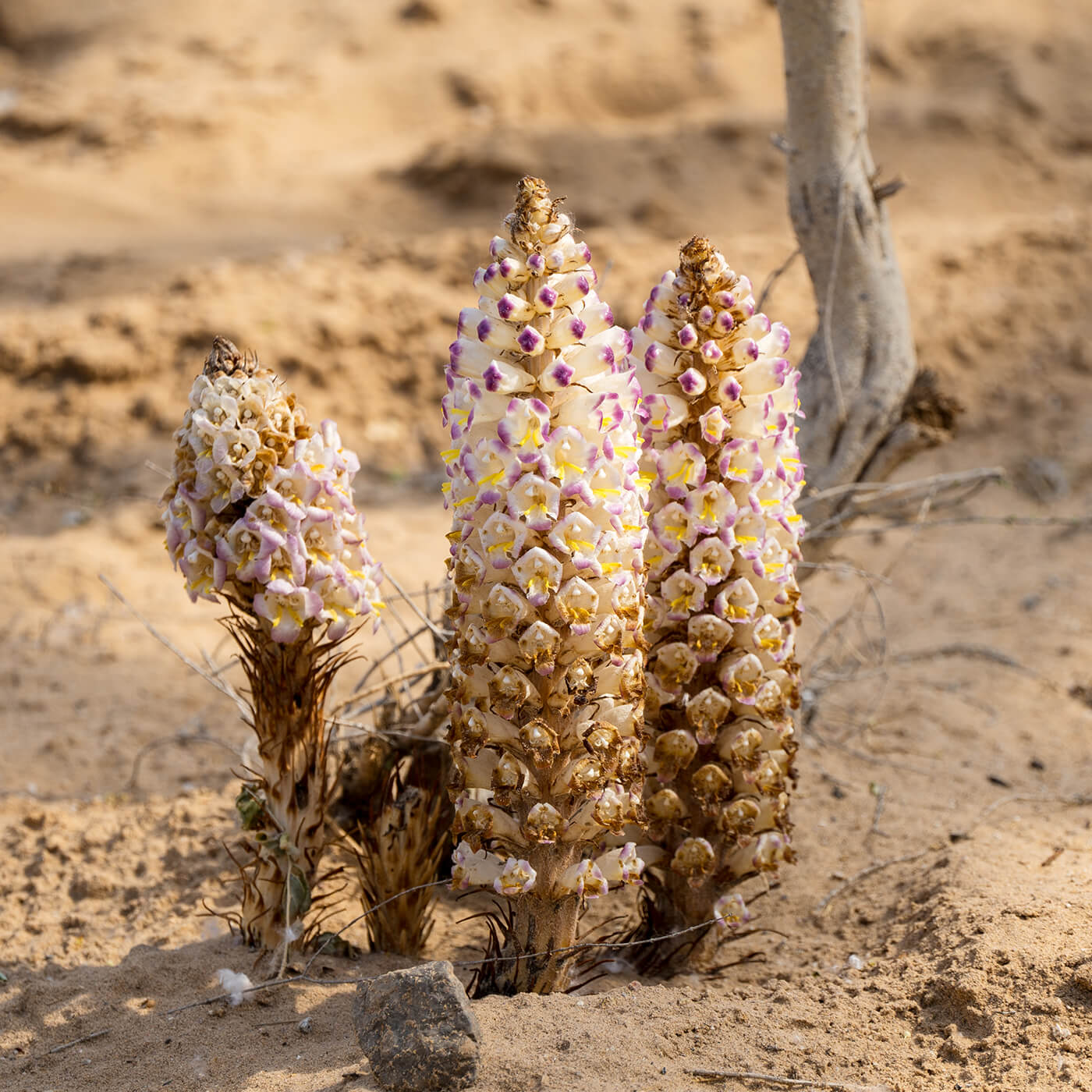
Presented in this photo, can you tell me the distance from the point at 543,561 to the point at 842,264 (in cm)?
236

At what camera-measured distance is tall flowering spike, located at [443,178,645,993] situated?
2379mm

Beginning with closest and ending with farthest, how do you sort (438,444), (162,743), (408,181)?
(162,743) → (438,444) → (408,181)

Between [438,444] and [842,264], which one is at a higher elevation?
[842,264]

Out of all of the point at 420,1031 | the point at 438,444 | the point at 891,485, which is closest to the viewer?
the point at 420,1031

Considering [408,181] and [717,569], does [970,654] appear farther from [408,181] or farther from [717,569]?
[408,181]

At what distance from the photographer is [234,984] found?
2.89 metres

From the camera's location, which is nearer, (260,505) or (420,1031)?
(420,1031)

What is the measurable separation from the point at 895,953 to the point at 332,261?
245 inches

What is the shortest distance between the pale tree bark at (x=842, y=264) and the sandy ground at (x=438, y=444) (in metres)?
0.43

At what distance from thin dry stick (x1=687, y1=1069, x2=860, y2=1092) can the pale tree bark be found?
223cm

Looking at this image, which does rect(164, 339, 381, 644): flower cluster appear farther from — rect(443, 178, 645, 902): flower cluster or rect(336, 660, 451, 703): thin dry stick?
rect(336, 660, 451, 703): thin dry stick

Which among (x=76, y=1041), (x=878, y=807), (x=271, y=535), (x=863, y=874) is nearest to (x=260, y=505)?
(x=271, y=535)

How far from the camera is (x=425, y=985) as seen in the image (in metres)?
2.38

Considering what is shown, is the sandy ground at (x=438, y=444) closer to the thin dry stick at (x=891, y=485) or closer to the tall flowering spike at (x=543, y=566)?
the thin dry stick at (x=891, y=485)
